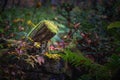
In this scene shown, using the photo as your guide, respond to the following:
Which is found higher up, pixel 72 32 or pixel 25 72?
pixel 72 32

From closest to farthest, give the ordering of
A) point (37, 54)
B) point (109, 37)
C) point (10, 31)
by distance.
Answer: point (37, 54), point (10, 31), point (109, 37)

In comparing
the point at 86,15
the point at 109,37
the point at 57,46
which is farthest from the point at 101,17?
the point at 57,46

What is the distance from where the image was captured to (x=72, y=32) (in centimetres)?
717

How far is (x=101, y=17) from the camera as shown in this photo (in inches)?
339

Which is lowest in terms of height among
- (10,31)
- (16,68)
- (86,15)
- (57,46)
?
(16,68)

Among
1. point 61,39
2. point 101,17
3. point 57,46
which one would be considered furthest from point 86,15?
point 57,46

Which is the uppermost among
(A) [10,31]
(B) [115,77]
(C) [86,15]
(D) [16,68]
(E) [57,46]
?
(C) [86,15]

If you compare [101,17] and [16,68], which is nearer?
[16,68]

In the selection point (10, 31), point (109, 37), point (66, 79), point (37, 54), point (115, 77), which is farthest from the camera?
point (109, 37)

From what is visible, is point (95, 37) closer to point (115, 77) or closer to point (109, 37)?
point (109, 37)

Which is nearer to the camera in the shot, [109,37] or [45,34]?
[45,34]

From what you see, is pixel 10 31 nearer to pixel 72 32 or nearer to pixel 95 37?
pixel 72 32

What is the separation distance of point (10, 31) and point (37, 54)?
4.81ft

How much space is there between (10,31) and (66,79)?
2106mm
